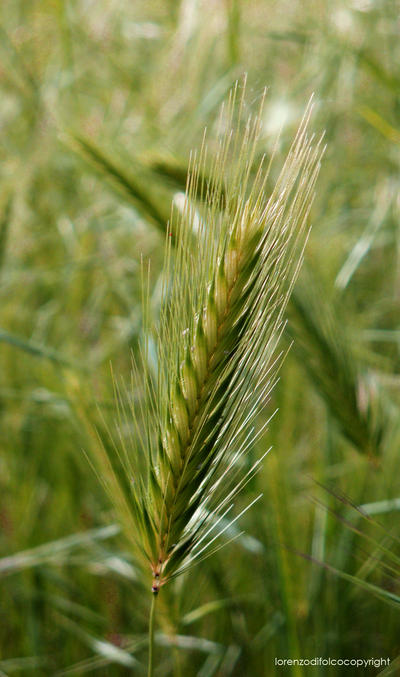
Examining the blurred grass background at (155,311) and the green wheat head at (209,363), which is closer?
the green wheat head at (209,363)

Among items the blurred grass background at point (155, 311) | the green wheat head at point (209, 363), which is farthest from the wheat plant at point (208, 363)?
the blurred grass background at point (155, 311)

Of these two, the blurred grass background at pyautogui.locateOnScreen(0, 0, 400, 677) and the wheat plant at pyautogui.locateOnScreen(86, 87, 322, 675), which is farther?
the blurred grass background at pyautogui.locateOnScreen(0, 0, 400, 677)

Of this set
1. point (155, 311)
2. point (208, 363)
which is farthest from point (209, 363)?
point (155, 311)

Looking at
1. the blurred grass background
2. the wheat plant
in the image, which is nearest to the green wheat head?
the wheat plant

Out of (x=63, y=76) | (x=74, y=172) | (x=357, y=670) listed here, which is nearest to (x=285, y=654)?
(x=357, y=670)

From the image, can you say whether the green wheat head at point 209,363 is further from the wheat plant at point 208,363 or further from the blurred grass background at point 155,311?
the blurred grass background at point 155,311

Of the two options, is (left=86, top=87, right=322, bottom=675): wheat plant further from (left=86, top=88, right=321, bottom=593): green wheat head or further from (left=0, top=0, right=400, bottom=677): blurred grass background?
(left=0, top=0, right=400, bottom=677): blurred grass background

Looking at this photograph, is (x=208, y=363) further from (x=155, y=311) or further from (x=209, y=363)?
(x=155, y=311)

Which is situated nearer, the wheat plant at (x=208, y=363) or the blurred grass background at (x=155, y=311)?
the wheat plant at (x=208, y=363)
